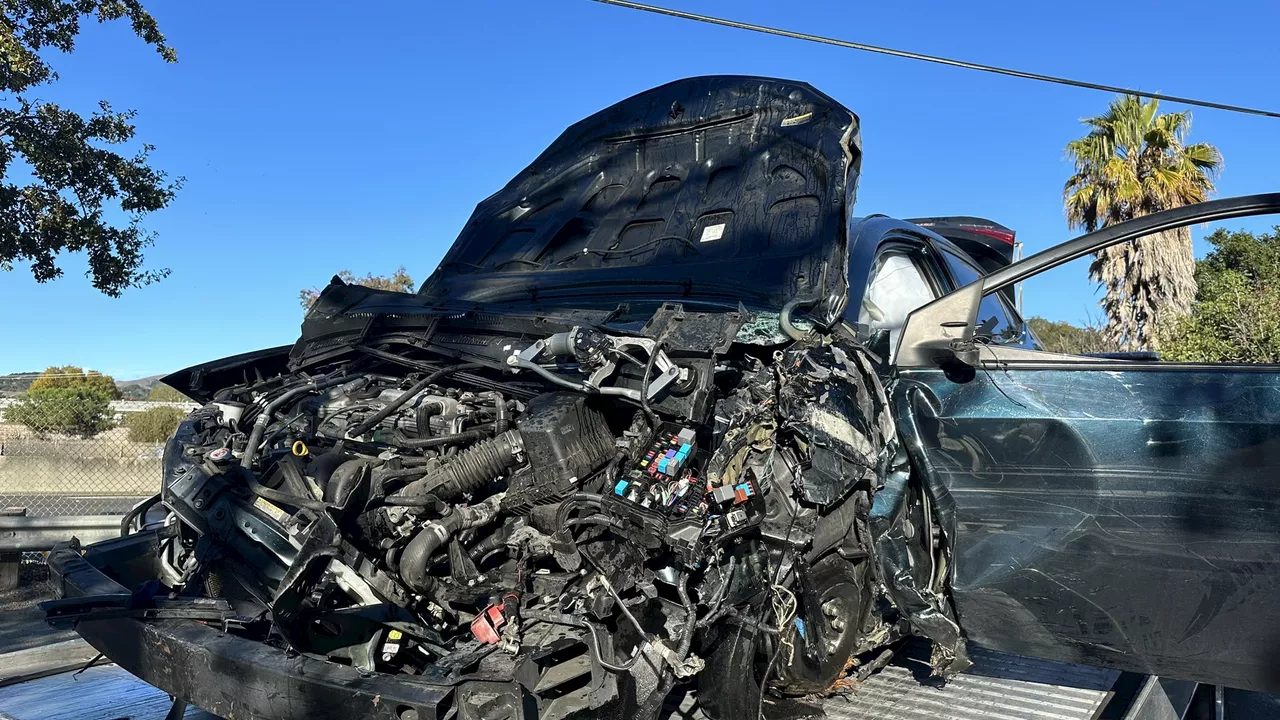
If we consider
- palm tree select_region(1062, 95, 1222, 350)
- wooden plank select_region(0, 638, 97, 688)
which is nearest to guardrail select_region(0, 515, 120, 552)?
wooden plank select_region(0, 638, 97, 688)

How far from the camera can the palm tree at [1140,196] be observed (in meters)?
16.2

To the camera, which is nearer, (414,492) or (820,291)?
(414,492)

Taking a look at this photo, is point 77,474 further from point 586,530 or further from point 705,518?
point 705,518

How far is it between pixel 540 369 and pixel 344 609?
38.1 inches

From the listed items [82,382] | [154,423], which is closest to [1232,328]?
[154,423]

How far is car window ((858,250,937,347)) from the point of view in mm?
3848

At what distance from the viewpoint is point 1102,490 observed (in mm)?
2963

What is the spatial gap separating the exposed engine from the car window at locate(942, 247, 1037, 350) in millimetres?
1883

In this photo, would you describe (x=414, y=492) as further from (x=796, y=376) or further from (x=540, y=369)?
(x=796, y=376)

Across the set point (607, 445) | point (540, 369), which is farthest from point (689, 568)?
point (540, 369)

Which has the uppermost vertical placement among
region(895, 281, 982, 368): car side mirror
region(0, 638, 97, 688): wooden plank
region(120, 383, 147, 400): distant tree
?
region(120, 383, 147, 400): distant tree

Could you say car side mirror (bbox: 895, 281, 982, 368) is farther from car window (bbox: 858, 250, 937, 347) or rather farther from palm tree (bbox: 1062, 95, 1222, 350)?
palm tree (bbox: 1062, 95, 1222, 350)

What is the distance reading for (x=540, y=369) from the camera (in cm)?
306

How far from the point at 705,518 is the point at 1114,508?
135 centimetres
